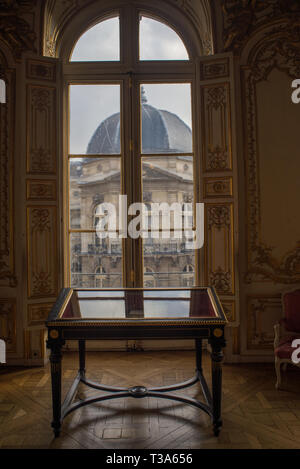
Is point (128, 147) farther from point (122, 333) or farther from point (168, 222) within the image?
point (122, 333)

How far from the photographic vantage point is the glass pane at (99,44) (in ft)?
14.7

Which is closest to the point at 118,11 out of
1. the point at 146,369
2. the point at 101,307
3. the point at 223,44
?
the point at 223,44

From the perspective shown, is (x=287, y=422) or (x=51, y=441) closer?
(x=51, y=441)

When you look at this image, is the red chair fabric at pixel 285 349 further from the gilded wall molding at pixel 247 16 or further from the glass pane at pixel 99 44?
the glass pane at pixel 99 44

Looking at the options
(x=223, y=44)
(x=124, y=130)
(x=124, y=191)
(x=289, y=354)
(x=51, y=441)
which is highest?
(x=223, y=44)

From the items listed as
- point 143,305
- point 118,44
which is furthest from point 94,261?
point 118,44

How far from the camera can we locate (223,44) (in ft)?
13.3

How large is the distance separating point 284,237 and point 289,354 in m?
1.23

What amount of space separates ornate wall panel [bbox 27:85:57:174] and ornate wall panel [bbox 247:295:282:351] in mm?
2542

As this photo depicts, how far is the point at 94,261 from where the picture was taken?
14.5 feet

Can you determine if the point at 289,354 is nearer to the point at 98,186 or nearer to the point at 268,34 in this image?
the point at 98,186

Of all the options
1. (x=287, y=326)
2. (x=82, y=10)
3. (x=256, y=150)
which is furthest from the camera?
(x=82, y=10)

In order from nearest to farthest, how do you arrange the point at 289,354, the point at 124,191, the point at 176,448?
the point at 176,448
the point at 289,354
the point at 124,191

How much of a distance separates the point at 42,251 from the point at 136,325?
1788 mm
